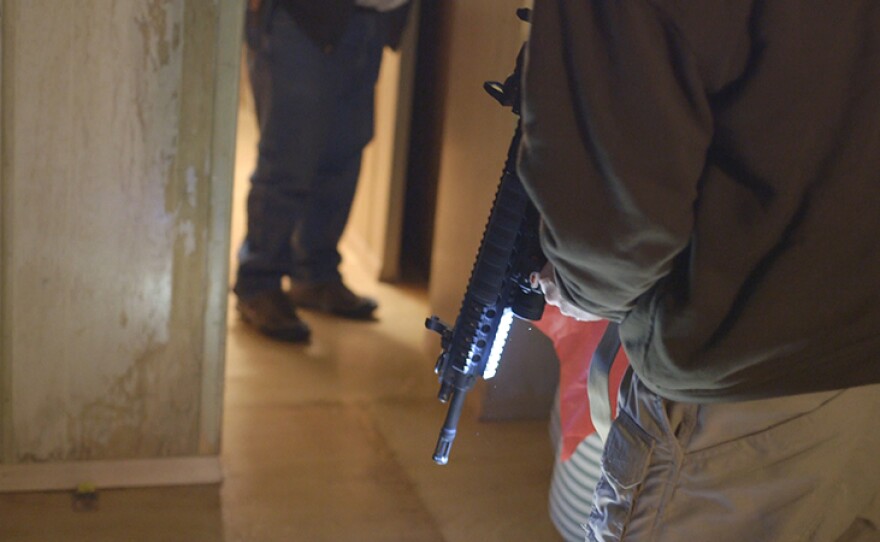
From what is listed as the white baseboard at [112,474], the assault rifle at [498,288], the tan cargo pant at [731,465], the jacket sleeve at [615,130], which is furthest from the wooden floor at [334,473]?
the jacket sleeve at [615,130]

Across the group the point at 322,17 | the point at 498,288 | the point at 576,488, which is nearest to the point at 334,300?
the point at 322,17

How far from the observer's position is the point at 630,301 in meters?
1.02

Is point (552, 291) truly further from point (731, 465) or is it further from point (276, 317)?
point (276, 317)

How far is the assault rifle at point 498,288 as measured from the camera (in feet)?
3.85

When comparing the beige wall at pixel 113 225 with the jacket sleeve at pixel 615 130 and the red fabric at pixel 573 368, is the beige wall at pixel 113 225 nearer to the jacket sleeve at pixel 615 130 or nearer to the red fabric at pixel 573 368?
the red fabric at pixel 573 368

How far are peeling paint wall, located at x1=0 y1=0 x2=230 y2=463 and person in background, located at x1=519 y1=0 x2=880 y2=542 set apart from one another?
81cm

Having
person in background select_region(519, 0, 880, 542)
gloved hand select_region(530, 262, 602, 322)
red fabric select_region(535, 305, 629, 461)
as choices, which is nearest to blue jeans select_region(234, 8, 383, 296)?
red fabric select_region(535, 305, 629, 461)

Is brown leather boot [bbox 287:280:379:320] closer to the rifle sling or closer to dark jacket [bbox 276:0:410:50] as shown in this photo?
Answer: dark jacket [bbox 276:0:410:50]

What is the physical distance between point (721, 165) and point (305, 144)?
62.3 inches

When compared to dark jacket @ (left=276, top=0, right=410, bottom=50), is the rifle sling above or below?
below

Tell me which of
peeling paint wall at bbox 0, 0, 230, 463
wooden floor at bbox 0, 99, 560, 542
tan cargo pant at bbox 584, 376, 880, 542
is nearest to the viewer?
tan cargo pant at bbox 584, 376, 880, 542

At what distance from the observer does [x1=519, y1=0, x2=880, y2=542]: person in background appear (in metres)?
0.88

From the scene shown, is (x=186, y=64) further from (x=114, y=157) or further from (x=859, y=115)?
(x=859, y=115)

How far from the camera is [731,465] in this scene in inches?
41.6
